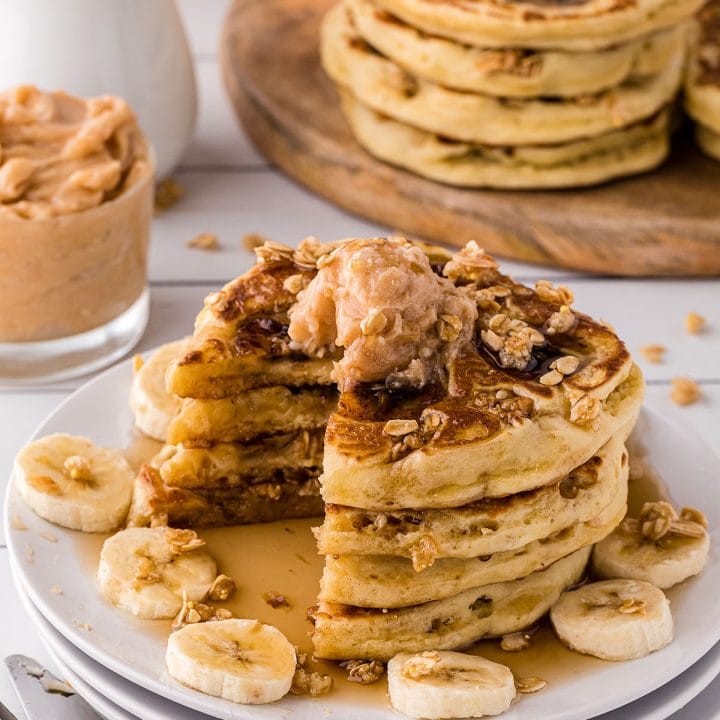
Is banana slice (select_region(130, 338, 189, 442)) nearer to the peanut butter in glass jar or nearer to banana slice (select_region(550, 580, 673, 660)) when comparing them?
the peanut butter in glass jar

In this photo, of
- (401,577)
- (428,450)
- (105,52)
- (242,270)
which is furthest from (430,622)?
(105,52)

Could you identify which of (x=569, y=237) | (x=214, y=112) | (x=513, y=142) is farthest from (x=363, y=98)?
(x=214, y=112)

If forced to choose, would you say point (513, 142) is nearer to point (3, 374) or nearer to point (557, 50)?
point (557, 50)

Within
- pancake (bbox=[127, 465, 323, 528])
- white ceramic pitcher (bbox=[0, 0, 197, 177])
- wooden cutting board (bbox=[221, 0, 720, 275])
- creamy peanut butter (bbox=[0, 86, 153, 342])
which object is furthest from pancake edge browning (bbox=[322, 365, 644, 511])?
white ceramic pitcher (bbox=[0, 0, 197, 177])

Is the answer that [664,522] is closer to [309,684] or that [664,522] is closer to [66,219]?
[309,684]

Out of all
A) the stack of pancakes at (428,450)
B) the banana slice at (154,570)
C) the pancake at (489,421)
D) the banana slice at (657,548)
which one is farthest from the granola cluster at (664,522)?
the banana slice at (154,570)

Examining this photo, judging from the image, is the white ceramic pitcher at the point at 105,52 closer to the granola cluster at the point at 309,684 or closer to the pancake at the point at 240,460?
the pancake at the point at 240,460
